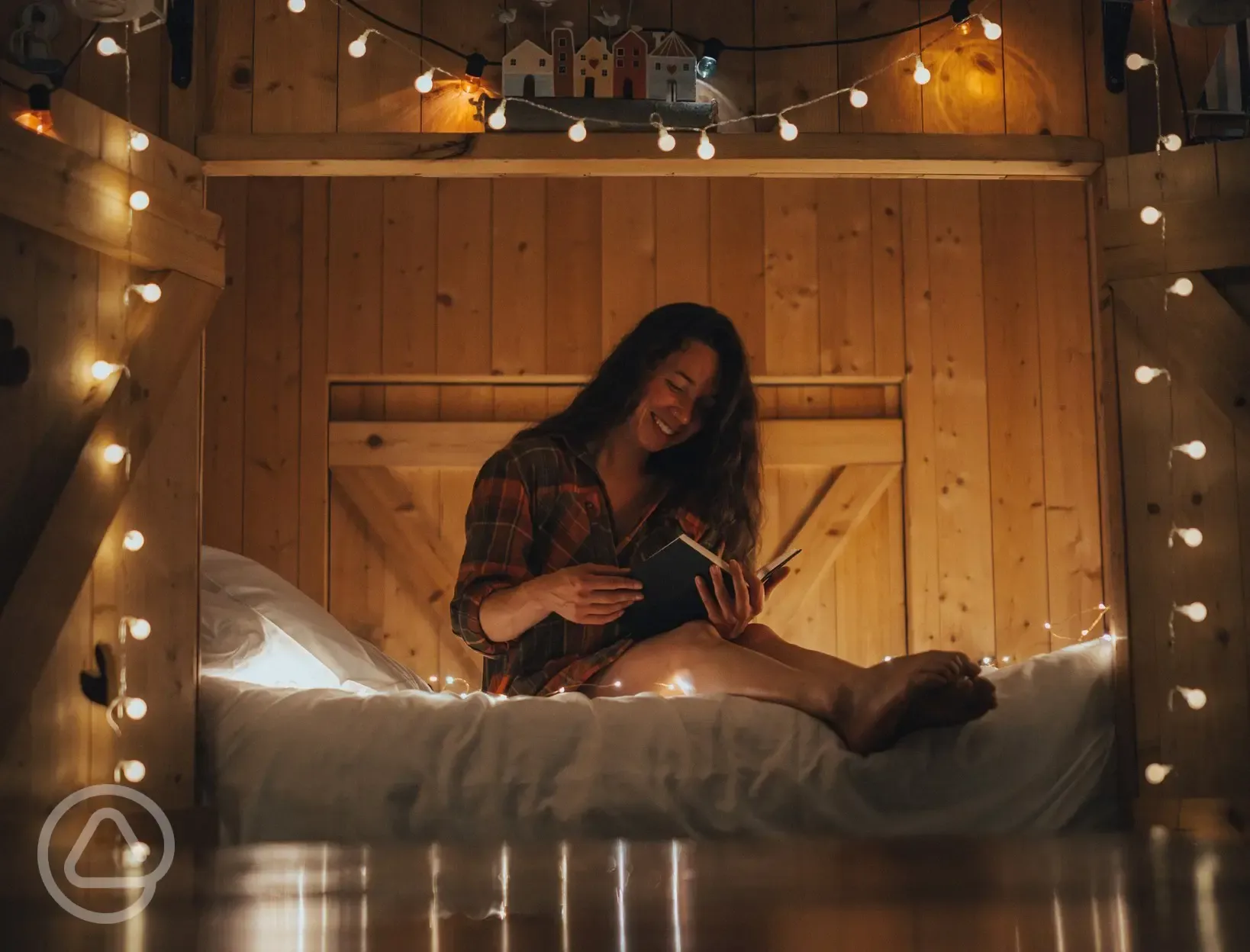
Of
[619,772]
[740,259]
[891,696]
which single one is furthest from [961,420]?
[619,772]

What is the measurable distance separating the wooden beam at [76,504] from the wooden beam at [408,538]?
1585mm

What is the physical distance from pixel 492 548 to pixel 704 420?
1.78ft

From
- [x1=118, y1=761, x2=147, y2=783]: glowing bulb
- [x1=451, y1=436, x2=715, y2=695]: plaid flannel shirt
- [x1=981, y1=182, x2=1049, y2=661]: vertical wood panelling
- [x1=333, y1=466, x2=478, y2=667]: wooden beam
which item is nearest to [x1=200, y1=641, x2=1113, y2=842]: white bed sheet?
[x1=118, y1=761, x2=147, y2=783]: glowing bulb

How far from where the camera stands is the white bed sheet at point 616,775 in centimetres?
201

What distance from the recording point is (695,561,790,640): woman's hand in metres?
2.24

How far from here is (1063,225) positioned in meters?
4.09

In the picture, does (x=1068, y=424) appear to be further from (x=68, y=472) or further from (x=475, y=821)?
(x=68, y=472)

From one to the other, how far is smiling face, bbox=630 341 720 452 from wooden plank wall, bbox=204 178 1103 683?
1325 mm

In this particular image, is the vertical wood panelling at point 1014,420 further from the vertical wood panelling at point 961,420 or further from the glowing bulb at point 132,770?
the glowing bulb at point 132,770

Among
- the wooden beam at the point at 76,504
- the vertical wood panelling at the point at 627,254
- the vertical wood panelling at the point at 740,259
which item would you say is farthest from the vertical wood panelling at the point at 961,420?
the wooden beam at the point at 76,504

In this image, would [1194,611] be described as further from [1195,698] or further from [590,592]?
[590,592]

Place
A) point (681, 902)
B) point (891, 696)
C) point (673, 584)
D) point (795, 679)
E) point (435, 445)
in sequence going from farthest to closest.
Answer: point (435, 445) → point (673, 584) → point (795, 679) → point (891, 696) → point (681, 902)

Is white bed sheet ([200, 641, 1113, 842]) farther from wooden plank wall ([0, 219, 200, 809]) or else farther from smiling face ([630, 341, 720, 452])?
smiling face ([630, 341, 720, 452])

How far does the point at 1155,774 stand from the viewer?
2217 millimetres
